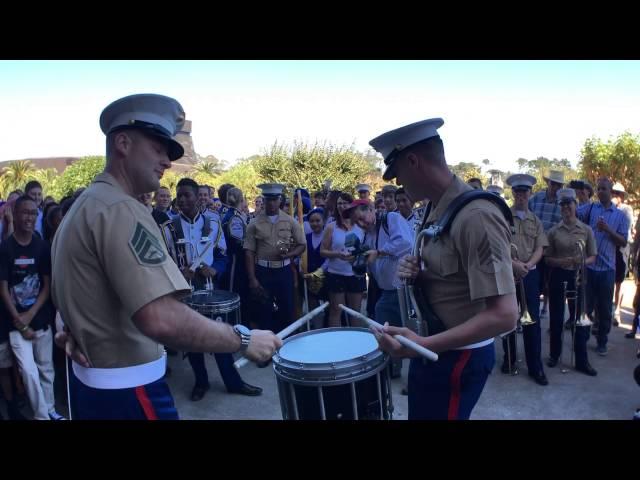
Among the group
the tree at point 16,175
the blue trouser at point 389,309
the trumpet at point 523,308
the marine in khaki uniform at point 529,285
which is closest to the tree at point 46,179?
the tree at point 16,175

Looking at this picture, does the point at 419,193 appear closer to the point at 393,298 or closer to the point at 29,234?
the point at 393,298

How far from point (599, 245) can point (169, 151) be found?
6015 mm

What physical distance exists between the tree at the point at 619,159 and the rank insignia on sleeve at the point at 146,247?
1618 cm

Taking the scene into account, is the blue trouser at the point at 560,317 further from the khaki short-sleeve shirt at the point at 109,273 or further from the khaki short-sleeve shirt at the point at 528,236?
the khaki short-sleeve shirt at the point at 109,273

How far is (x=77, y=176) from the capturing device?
22531mm

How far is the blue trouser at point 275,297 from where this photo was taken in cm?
637

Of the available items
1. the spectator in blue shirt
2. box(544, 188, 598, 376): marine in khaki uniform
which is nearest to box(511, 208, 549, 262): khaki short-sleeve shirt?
box(544, 188, 598, 376): marine in khaki uniform

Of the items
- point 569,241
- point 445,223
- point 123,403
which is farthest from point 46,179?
point 445,223

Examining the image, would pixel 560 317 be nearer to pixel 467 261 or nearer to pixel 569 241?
pixel 569 241

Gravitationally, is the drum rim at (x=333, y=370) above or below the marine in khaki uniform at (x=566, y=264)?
above

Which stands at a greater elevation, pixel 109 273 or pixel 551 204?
pixel 109 273

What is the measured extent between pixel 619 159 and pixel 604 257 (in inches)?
468
